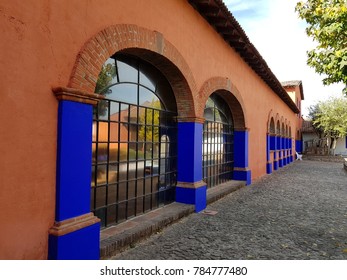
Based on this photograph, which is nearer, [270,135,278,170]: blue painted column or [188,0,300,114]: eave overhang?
[188,0,300,114]: eave overhang

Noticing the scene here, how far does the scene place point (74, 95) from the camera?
3242mm

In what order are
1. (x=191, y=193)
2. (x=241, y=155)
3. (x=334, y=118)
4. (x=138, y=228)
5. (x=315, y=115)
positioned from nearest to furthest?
1. (x=138, y=228)
2. (x=191, y=193)
3. (x=241, y=155)
4. (x=334, y=118)
5. (x=315, y=115)

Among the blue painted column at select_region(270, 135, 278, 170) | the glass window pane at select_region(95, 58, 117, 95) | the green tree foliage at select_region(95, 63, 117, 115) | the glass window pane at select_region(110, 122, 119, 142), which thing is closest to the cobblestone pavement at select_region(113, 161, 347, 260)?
the glass window pane at select_region(110, 122, 119, 142)

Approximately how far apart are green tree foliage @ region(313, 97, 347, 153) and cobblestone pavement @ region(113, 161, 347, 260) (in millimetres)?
22570

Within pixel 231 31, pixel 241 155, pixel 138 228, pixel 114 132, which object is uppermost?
pixel 231 31

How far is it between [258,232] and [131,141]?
9.46 feet

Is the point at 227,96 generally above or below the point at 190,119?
above

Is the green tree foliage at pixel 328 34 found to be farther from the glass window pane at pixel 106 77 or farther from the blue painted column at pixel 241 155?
the glass window pane at pixel 106 77

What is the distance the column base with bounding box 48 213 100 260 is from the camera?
3.08 metres

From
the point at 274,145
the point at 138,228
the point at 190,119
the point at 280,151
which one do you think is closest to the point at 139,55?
the point at 190,119

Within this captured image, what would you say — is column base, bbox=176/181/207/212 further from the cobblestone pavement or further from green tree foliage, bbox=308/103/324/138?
green tree foliage, bbox=308/103/324/138

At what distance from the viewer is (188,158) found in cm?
638

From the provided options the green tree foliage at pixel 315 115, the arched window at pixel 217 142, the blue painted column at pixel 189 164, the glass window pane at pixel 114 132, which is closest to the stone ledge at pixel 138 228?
the blue painted column at pixel 189 164

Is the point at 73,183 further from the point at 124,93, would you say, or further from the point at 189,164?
the point at 189,164
